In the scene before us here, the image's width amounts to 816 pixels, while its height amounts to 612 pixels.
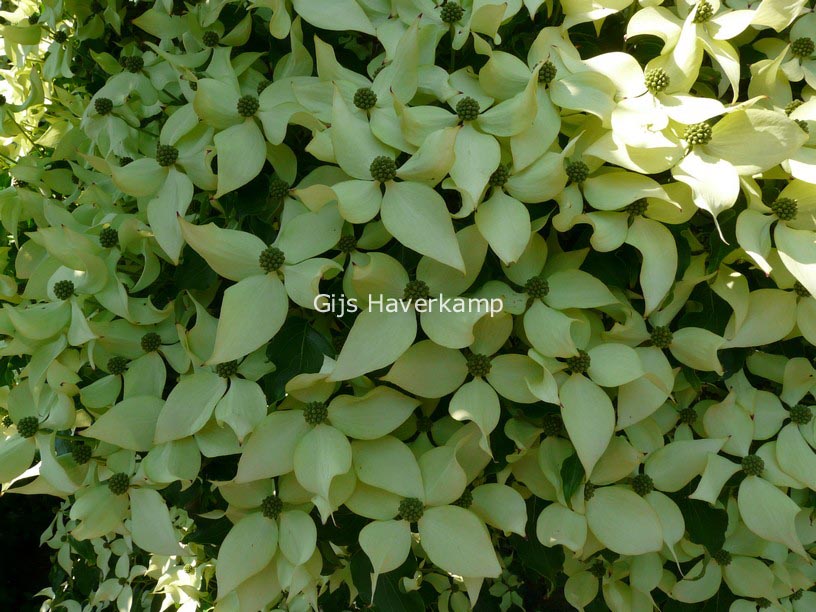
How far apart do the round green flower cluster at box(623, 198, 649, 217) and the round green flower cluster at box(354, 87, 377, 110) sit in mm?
233

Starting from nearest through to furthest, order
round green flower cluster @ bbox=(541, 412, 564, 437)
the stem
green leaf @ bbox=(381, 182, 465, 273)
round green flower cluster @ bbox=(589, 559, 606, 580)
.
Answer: green leaf @ bbox=(381, 182, 465, 273), round green flower cluster @ bbox=(541, 412, 564, 437), round green flower cluster @ bbox=(589, 559, 606, 580), the stem

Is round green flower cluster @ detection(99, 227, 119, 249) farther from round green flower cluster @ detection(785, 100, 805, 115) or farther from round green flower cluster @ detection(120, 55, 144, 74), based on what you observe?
round green flower cluster @ detection(785, 100, 805, 115)

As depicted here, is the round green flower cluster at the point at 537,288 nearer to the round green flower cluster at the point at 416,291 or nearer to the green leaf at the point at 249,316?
the round green flower cluster at the point at 416,291

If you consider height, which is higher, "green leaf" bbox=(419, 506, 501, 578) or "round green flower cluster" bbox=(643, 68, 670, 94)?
"round green flower cluster" bbox=(643, 68, 670, 94)

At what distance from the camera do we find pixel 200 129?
67cm

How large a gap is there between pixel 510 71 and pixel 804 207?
0.92 ft

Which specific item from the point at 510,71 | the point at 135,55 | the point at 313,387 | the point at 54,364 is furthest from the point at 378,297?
the point at 135,55

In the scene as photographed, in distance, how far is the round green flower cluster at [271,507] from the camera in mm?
625

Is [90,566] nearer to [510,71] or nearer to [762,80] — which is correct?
[510,71]

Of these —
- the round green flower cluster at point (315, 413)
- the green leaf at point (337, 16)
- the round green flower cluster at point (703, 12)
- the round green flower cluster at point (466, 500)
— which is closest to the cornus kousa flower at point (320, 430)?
the round green flower cluster at point (315, 413)

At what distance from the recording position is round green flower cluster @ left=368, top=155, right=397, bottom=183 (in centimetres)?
56

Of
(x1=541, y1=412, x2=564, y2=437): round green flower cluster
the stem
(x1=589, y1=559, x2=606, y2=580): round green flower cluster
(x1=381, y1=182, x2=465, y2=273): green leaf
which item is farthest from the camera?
the stem

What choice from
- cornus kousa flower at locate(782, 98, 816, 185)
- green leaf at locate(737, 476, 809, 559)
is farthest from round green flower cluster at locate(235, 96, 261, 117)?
green leaf at locate(737, 476, 809, 559)

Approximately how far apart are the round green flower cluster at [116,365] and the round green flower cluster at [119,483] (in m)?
0.09
